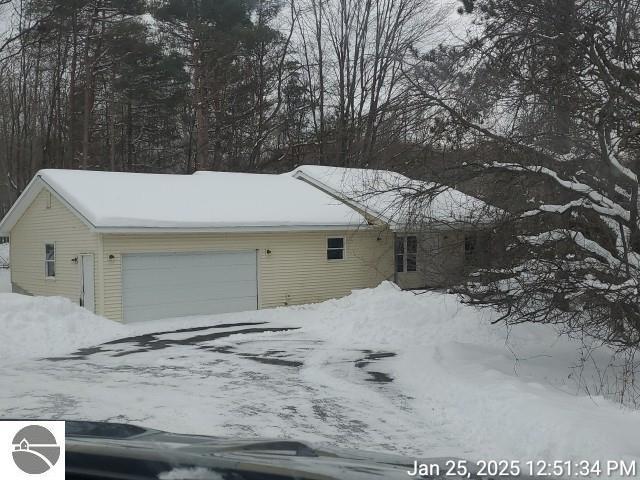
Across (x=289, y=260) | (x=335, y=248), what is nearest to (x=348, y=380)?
(x=289, y=260)

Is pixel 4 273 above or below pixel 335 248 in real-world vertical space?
below

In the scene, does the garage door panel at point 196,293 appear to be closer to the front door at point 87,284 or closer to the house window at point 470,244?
the front door at point 87,284

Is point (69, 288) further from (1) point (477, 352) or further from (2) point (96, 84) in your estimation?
(2) point (96, 84)

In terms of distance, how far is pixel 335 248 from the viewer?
22.3 m

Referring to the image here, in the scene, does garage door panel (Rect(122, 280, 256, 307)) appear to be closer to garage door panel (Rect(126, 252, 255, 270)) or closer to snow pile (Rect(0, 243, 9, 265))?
garage door panel (Rect(126, 252, 255, 270))

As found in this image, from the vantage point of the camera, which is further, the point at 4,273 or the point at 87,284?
the point at 4,273

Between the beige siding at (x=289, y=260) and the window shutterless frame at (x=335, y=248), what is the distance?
0.50 ft

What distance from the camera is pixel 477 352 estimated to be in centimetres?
1208

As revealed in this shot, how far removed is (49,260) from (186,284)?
4995 millimetres

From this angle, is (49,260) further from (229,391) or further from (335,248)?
(229,391)

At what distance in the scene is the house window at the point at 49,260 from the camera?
19906 mm

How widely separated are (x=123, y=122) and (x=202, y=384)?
30.9m

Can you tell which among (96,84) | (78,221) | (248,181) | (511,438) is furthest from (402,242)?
(96,84)

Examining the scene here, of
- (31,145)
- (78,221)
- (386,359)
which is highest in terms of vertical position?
(31,145)
